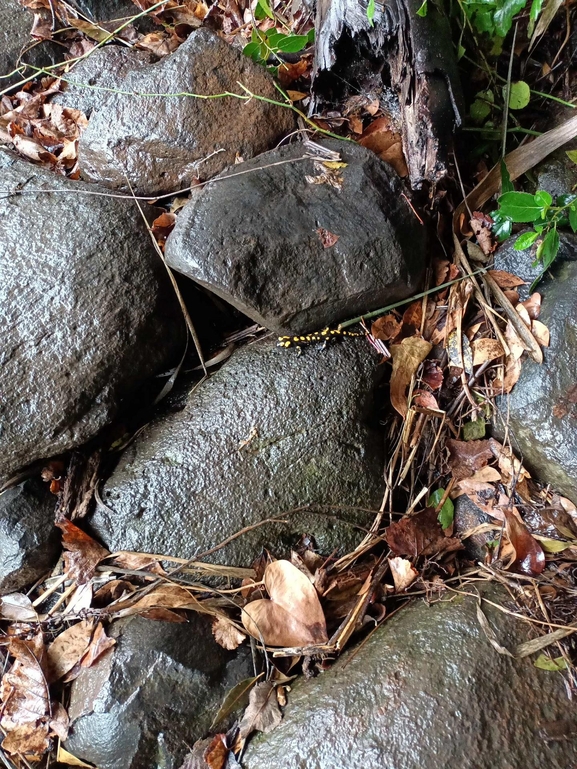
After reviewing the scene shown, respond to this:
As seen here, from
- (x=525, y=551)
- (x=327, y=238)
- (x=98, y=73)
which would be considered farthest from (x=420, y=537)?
(x=98, y=73)

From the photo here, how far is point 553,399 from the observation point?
2.07 metres

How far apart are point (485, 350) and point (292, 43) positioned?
161 centimetres

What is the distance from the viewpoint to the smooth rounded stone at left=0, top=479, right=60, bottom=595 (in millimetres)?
2078

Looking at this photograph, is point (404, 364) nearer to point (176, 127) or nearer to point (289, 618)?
point (289, 618)

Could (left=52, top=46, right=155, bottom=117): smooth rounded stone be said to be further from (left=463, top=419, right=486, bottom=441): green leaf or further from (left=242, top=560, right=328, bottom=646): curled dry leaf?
(left=242, top=560, right=328, bottom=646): curled dry leaf

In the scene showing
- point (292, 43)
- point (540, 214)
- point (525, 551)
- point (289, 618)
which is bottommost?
point (525, 551)

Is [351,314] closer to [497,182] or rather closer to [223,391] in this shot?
[223,391]

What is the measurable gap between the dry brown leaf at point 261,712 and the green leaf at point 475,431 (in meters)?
1.23

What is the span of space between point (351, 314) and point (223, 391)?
2.06ft

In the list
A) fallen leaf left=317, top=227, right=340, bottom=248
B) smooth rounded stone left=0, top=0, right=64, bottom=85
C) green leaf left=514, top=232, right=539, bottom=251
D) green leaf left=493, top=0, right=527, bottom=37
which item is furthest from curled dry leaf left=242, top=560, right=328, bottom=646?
smooth rounded stone left=0, top=0, right=64, bottom=85

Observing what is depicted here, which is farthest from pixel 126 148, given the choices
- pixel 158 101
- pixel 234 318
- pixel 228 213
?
pixel 234 318

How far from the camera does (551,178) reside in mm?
2404

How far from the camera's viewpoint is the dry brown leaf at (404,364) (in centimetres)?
226

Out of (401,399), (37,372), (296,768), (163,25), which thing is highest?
(163,25)
